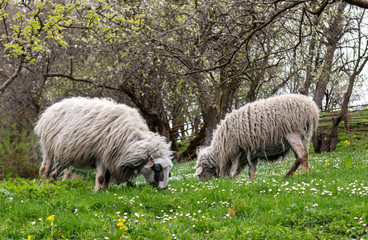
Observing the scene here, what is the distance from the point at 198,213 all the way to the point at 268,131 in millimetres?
3754

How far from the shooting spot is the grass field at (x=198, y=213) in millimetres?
3971

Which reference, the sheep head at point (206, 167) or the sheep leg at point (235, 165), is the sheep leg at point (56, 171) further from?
the sheep leg at point (235, 165)

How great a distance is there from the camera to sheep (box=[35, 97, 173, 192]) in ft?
24.2

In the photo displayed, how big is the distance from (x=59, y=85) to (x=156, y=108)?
6215mm

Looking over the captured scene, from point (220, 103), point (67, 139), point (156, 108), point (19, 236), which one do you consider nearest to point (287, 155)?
point (67, 139)

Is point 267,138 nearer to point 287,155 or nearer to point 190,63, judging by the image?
point 287,155

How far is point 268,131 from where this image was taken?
26.3ft

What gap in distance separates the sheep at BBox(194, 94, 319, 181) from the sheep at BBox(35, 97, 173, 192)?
1.72m

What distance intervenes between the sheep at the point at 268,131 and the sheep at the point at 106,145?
1723mm

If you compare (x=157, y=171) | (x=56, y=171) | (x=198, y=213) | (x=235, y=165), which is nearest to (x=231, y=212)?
(x=198, y=213)

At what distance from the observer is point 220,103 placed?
16297 millimetres

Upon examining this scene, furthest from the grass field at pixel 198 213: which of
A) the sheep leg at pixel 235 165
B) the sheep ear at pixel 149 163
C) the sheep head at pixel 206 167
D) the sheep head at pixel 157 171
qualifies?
the sheep head at pixel 206 167

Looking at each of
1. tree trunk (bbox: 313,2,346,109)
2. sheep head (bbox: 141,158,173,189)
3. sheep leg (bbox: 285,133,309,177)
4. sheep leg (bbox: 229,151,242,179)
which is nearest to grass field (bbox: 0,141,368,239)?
sheep head (bbox: 141,158,173,189)

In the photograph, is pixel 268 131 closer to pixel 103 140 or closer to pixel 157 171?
pixel 157 171
